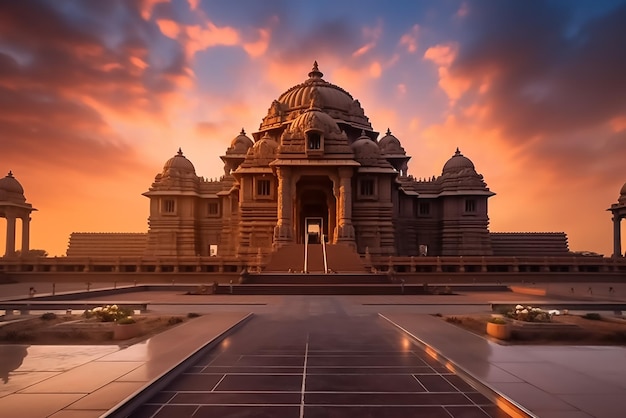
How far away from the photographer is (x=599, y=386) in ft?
21.4

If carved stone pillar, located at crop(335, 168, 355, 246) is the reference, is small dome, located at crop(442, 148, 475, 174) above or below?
above

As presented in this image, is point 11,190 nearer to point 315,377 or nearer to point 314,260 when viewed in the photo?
point 314,260

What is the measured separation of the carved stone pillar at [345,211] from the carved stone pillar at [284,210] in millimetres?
4383

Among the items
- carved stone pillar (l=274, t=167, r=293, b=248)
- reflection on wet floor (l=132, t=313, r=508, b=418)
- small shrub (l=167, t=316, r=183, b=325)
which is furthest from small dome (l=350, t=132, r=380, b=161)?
reflection on wet floor (l=132, t=313, r=508, b=418)

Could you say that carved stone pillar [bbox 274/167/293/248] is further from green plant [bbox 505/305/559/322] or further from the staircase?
green plant [bbox 505/305/559/322]

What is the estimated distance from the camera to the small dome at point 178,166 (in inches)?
2124

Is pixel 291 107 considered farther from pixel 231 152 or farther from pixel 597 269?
pixel 597 269

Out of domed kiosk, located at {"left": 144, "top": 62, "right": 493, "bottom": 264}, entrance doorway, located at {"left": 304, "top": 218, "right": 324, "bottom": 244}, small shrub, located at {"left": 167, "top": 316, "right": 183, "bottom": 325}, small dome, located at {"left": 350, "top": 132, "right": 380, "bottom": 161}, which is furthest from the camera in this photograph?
entrance doorway, located at {"left": 304, "top": 218, "right": 324, "bottom": 244}

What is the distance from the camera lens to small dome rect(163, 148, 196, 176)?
2124 inches

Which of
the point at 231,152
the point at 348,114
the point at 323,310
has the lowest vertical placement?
the point at 323,310

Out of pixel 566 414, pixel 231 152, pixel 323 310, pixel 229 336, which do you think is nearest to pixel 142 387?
pixel 229 336

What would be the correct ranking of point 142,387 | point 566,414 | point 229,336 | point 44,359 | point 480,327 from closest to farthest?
point 566,414 → point 142,387 → point 44,359 → point 229,336 → point 480,327

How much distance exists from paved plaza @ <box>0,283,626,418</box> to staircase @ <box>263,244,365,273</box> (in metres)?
21.2

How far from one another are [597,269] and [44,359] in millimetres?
43679
